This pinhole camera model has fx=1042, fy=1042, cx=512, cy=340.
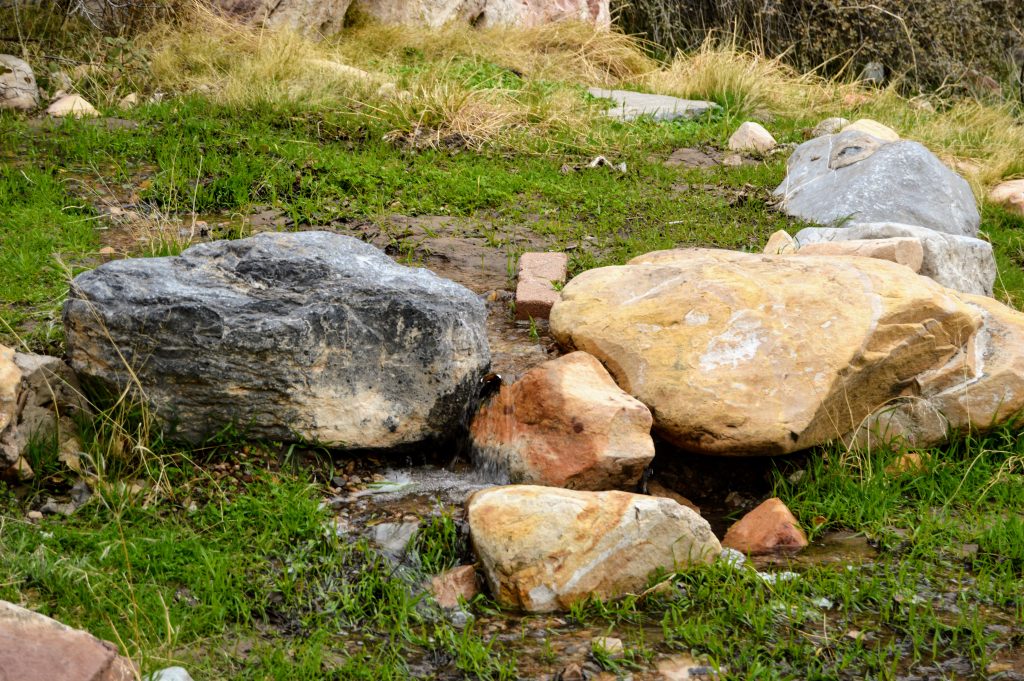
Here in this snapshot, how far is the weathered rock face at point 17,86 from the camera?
7.32 metres

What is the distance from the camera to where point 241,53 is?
8.50 metres

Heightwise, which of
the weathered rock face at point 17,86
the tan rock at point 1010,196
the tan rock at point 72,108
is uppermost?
the weathered rock face at point 17,86

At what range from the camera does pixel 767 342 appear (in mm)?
4086

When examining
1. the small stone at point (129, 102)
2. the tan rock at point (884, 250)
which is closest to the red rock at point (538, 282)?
the tan rock at point (884, 250)

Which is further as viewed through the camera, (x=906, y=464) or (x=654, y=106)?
(x=654, y=106)

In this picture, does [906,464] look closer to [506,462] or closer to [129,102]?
[506,462]

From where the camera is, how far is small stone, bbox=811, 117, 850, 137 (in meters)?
8.67

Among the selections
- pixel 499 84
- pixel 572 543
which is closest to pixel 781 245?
pixel 572 543

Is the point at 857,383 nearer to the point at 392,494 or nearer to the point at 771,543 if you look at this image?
the point at 771,543

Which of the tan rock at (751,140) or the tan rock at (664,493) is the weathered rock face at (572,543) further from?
the tan rock at (751,140)

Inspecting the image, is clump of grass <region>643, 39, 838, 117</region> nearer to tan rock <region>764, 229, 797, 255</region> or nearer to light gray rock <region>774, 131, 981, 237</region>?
light gray rock <region>774, 131, 981, 237</region>

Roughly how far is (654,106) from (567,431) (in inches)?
232

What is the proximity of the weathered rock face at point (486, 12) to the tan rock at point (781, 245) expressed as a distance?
6197 millimetres

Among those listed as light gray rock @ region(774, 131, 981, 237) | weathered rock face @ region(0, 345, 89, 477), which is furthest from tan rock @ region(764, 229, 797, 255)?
weathered rock face @ region(0, 345, 89, 477)
